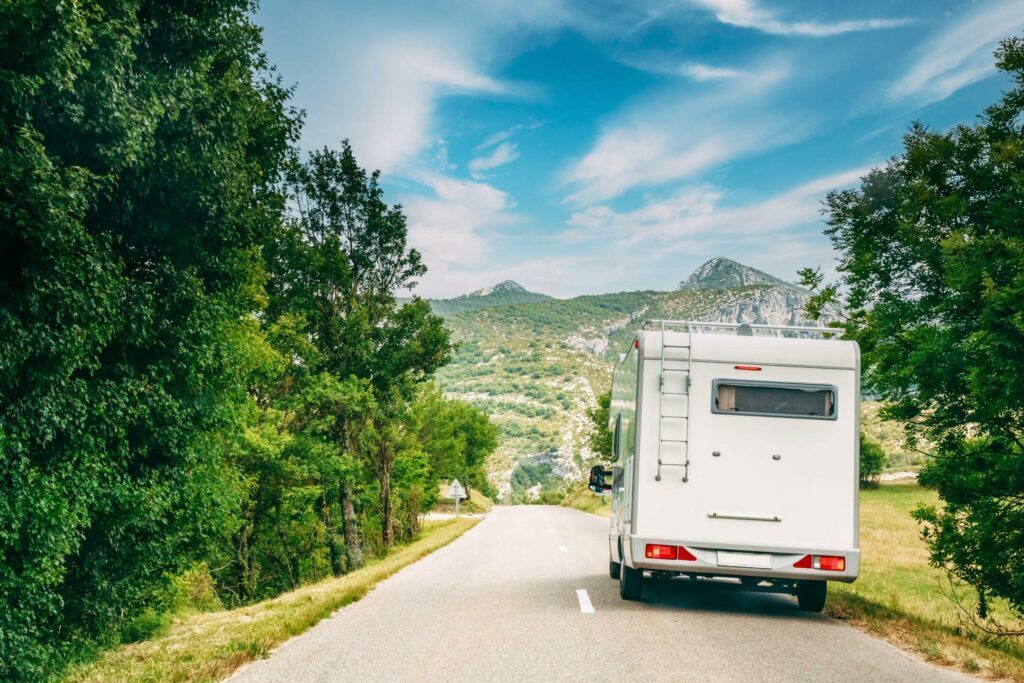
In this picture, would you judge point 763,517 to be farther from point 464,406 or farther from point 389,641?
point 464,406

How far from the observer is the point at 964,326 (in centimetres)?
1098

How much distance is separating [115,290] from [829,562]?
9.01 metres

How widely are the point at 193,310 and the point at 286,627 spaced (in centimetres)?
542

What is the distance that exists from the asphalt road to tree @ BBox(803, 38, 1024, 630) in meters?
2.59

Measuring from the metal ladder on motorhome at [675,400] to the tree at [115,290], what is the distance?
648 centimetres

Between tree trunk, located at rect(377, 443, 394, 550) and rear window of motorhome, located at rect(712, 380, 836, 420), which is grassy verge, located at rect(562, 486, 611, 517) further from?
rear window of motorhome, located at rect(712, 380, 836, 420)

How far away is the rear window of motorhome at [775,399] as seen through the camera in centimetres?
879

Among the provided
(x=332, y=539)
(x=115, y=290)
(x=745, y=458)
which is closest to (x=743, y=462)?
(x=745, y=458)

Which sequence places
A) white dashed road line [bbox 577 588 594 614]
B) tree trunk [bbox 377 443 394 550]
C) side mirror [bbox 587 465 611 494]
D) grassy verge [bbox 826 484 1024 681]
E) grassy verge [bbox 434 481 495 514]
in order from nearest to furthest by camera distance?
grassy verge [bbox 826 484 1024 681] → white dashed road line [bbox 577 588 594 614] → side mirror [bbox 587 465 611 494] → tree trunk [bbox 377 443 394 550] → grassy verge [bbox 434 481 495 514]

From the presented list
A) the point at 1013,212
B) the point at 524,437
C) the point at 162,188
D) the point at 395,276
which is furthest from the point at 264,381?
the point at 524,437

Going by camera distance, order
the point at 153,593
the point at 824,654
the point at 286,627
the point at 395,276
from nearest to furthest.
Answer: the point at 824,654 < the point at 286,627 < the point at 153,593 < the point at 395,276

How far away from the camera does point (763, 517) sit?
865cm

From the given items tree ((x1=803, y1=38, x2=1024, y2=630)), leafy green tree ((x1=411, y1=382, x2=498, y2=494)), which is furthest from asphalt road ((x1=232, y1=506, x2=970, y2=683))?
leafy green tree ((x1=411, y1=382, x2=498, y2=494))

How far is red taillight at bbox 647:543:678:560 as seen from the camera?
8695 millimetres
